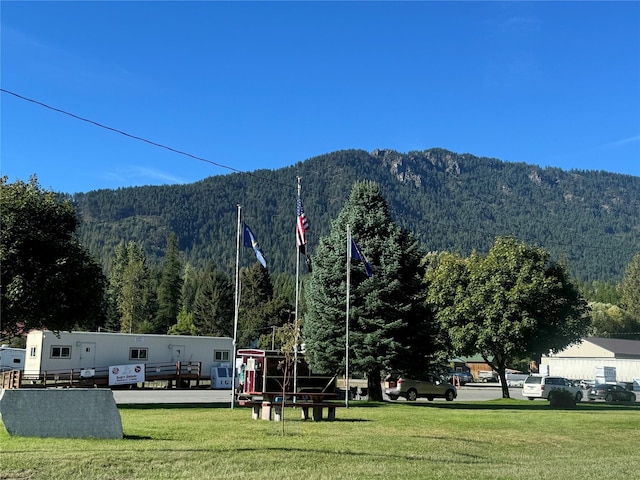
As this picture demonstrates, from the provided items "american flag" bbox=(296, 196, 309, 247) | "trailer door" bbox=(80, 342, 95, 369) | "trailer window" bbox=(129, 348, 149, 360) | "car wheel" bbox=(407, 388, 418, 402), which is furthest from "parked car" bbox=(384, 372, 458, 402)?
"trailer door" bbox=(80, 342, 95, 369)

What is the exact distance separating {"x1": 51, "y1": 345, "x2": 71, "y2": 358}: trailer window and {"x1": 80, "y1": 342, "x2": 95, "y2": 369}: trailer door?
81 centimetres

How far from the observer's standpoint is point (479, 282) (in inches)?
1473

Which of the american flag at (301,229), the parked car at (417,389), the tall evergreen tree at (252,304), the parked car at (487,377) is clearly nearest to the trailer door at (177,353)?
the parked car at (417,389)

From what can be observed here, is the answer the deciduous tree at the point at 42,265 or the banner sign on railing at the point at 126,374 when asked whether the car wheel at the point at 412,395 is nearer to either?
the banner sign on railing at the point at 126,374

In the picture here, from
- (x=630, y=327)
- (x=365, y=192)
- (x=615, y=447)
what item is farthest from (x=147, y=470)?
(x=630, y=327)

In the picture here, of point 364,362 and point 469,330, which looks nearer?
point 364,362

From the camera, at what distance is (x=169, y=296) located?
95625mm

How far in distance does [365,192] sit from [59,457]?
23.3 meters

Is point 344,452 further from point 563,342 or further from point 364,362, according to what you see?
point 563,342

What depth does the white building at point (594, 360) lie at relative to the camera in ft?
206

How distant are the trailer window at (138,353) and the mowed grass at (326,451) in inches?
1030

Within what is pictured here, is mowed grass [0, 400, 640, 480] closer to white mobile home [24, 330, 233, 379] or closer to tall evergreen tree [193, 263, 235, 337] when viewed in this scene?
white mobile home [24, 330, 233, 379]

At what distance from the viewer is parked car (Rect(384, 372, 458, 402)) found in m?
36.8

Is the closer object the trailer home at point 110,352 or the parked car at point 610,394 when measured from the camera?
the trailer home at point 110,352
